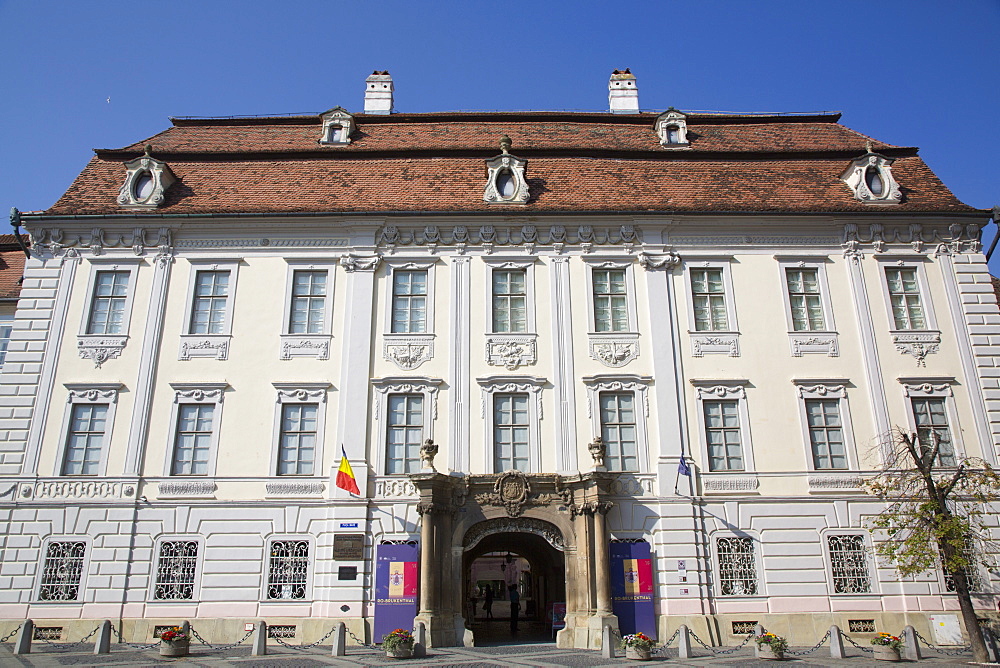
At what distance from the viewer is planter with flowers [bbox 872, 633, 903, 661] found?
1517 centimetres

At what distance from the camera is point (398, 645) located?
49.5 ft

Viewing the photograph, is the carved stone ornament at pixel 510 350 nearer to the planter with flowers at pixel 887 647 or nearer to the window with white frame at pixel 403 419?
the window with white frame at pixel 403 419

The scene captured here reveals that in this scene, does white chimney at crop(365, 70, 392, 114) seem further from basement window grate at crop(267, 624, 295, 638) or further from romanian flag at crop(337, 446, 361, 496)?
basement window grate at crop(267, 624, 295, 638)

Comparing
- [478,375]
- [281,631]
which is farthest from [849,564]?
[281,631]

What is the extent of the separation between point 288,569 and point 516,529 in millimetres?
5937

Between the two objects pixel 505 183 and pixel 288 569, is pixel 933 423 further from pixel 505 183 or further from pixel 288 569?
pixel 288 569

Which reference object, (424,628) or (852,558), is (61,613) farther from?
(852,558)

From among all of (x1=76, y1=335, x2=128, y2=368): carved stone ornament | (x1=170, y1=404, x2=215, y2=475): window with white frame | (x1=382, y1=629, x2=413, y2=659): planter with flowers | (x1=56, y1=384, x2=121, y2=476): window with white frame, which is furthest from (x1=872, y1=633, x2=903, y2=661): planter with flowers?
(x1=76, y1=335, x2=128, y2=368): carved stone ornament

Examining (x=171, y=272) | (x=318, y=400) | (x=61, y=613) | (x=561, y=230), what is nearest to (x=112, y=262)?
(x=171, y=272)

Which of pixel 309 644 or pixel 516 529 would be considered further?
pixel 516 529

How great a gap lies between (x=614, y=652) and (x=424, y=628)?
4.28 metres

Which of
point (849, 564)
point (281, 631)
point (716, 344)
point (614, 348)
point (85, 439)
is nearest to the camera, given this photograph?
point (281, 631)

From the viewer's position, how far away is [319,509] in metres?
18.7

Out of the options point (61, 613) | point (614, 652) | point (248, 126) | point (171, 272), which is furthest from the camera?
point (248, 126)
